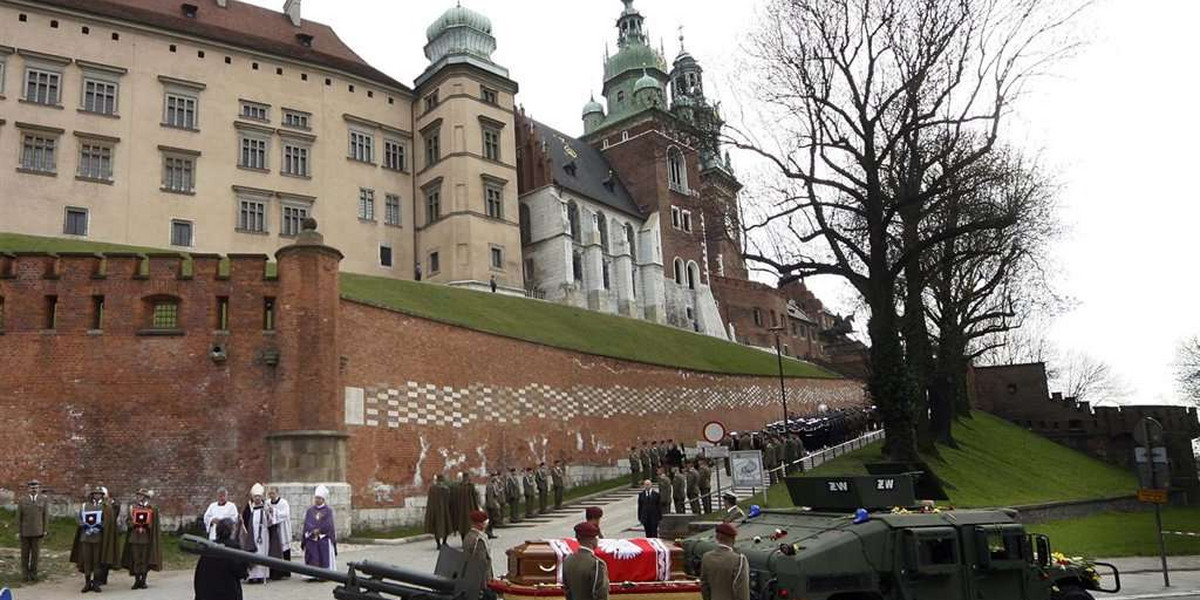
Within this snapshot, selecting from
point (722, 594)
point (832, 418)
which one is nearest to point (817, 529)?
point (722, 594)

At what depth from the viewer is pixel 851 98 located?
24.6 metres

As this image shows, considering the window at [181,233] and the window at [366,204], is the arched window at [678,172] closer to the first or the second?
the window at [366,204]

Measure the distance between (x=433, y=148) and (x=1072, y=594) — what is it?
4668 cm

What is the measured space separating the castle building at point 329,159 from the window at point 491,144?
6.1 inches

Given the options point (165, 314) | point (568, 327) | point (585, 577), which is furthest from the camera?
point (568, 327)

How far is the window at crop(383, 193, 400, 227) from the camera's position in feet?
164

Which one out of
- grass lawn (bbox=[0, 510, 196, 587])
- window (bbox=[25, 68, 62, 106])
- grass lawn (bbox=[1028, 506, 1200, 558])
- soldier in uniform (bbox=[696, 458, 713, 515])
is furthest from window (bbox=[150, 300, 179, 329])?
window (bbox=[25, 68, 62, 106])

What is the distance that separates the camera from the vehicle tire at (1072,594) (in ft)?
30.5

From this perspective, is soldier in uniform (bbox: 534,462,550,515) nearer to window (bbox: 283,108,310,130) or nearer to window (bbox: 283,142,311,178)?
window (bbox: 283,142,311,178)

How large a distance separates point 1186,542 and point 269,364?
27668 mm

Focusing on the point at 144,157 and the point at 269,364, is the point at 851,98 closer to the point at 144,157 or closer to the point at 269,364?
the point at 269,364

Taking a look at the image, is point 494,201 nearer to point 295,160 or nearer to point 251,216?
point 295,160

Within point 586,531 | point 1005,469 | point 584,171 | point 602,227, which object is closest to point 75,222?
point 602,227

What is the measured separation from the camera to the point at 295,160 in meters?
46.0
